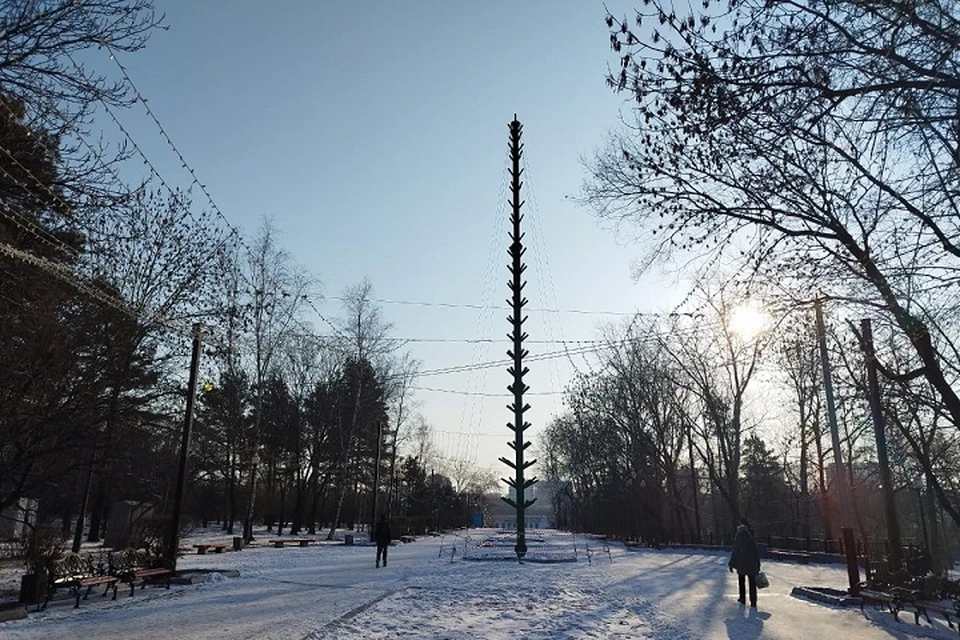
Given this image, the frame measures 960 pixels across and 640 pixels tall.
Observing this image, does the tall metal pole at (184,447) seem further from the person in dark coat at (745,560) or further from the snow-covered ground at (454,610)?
the person in dark coat at (745,560)

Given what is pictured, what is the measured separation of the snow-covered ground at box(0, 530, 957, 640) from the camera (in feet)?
37.2

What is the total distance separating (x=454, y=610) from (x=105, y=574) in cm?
777

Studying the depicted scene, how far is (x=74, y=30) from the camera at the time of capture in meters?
10.8

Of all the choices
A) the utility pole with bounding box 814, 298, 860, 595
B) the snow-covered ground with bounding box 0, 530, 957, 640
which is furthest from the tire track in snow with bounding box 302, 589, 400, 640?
the utility pole with bounding box 814, 298, 860, 595

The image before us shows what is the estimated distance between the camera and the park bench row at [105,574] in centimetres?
1406

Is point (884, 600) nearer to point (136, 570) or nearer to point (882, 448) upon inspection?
point (882, 448)

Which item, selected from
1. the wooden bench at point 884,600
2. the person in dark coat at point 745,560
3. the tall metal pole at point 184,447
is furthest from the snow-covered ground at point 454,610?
the tall metal pole at point 184,447

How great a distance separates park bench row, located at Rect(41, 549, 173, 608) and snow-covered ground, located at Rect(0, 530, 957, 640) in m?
0.32

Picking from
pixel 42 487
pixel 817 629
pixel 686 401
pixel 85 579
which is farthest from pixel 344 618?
pixel 686 401

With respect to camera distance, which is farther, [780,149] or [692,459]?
[692,459]

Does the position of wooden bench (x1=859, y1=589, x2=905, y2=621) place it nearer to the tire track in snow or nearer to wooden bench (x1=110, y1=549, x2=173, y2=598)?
the tire track in snow

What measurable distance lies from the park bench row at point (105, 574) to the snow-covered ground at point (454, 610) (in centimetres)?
32

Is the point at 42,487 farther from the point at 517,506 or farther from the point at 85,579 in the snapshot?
the point at 517,506

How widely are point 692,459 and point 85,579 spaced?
A: 44.1m
